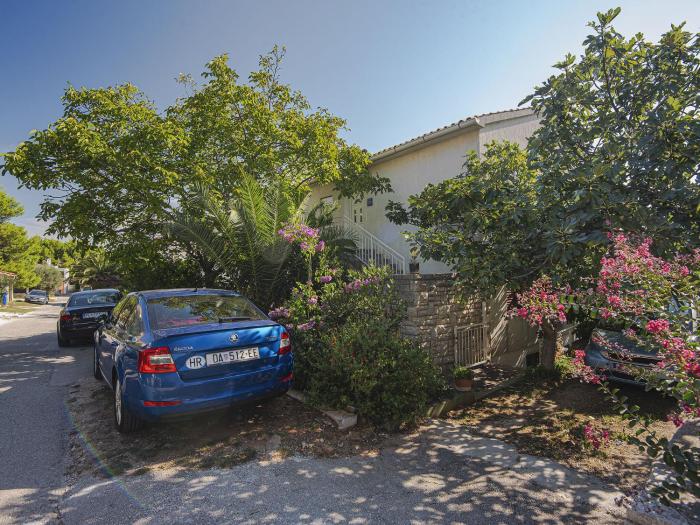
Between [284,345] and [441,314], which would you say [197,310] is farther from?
[441,314]

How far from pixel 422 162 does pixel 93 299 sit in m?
10.4

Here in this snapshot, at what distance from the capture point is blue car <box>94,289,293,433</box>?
3.69m

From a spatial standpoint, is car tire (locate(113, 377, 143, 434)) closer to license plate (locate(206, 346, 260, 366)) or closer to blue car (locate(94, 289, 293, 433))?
blue car (locate(94, 289, 293, 433))

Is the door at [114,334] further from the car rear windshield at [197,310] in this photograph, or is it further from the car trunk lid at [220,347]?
the car trunk lid at [220,347]

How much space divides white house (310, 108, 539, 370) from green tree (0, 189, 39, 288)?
3336 centimetres

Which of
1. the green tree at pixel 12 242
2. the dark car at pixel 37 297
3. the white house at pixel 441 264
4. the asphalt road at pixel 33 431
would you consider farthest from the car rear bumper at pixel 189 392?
the dark car at pixel 37 297

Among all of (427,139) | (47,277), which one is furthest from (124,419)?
(47,277)

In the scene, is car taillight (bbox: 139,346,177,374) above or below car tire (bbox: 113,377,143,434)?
above

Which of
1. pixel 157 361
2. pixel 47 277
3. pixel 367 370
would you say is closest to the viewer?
pixel 157 361

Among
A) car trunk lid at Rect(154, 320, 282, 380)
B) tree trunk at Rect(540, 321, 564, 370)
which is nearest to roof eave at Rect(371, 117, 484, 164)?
tree trunk at Rect(540, 321, 564, 370)

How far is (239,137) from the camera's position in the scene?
9781mm

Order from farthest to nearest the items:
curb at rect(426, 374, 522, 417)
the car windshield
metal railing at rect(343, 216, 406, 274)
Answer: the car windshield, metal railing at rect(343, 216, 406, 274), curb at rect(426, 374, 522, 417)

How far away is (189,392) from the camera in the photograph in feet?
12.2

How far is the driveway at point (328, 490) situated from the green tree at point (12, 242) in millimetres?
35733
